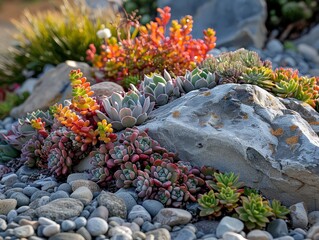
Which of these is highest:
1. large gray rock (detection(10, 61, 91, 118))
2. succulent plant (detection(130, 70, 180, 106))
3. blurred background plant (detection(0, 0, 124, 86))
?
blurred background plant (detection(0, 0, 124, 86))

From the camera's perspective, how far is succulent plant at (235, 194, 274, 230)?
142 inches

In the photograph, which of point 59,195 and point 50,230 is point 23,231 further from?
point 59,195

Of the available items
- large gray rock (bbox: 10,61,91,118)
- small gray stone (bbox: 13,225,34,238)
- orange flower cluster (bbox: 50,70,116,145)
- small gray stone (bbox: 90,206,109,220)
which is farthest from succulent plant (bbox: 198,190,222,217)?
large gray rock (bbox: 10,61,91,118)

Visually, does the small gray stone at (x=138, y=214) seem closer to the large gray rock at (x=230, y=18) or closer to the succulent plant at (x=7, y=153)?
the succulent plant at (x=7, y=153)

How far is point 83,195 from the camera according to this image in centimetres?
387

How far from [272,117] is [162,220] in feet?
3.64

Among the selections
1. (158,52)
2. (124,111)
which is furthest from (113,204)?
(158,52)

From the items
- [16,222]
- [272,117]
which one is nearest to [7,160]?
[16,222]

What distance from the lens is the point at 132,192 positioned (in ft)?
13.0

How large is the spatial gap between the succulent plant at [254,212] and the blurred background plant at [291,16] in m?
5.38

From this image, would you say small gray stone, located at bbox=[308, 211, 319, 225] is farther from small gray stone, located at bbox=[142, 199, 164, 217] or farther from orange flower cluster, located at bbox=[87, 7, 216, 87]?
orange flower cluster, located at bbox=[87, 7, 216, 87]

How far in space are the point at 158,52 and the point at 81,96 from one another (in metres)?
1.46

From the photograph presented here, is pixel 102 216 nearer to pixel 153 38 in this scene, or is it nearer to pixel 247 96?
pixel 247 96

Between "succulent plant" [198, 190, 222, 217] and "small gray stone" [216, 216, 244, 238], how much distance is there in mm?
94
